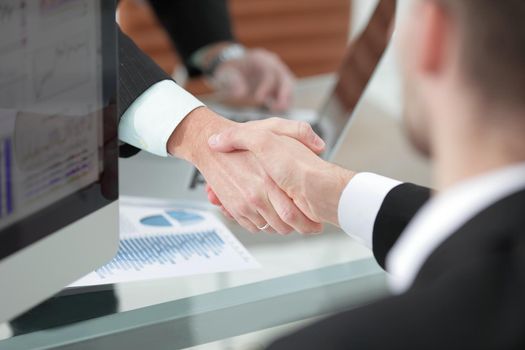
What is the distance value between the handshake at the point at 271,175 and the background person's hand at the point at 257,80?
50 centimetres

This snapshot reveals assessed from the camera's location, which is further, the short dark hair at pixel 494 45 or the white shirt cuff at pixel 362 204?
the white shirt cuff at pixel 362 204

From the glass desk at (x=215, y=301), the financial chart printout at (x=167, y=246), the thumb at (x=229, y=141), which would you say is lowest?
the glass desk at (x=215, y=301)

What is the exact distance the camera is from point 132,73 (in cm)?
125

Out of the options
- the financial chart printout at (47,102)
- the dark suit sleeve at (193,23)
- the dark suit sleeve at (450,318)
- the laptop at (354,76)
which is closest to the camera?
the dark suit sleeve at (450,318)

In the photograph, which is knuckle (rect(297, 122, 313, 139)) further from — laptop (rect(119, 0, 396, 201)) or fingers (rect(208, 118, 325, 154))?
laptop (rect(119, 0, 396, 201))

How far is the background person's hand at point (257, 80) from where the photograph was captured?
173 centimetres

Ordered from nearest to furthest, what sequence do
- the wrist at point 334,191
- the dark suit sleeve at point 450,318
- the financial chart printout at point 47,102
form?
the dark suit sleeve at point 450,318, the financial chart printout at point 47,102, the wrist at point 334,191

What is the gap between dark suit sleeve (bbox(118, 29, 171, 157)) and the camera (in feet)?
4.06

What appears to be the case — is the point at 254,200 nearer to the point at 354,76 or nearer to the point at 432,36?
the point at 354,76

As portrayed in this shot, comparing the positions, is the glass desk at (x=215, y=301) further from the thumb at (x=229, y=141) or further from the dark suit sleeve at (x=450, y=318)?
the dark suit sleeve at (x=450, y=318)

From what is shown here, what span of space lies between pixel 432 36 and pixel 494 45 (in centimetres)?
5

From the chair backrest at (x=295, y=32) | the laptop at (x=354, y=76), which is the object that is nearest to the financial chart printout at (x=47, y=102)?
the laptop at (x=354, y=76)

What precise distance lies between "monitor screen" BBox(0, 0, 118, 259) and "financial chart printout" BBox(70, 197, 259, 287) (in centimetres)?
14

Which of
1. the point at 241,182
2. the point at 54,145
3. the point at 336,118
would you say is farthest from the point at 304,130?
the point at 54,145
